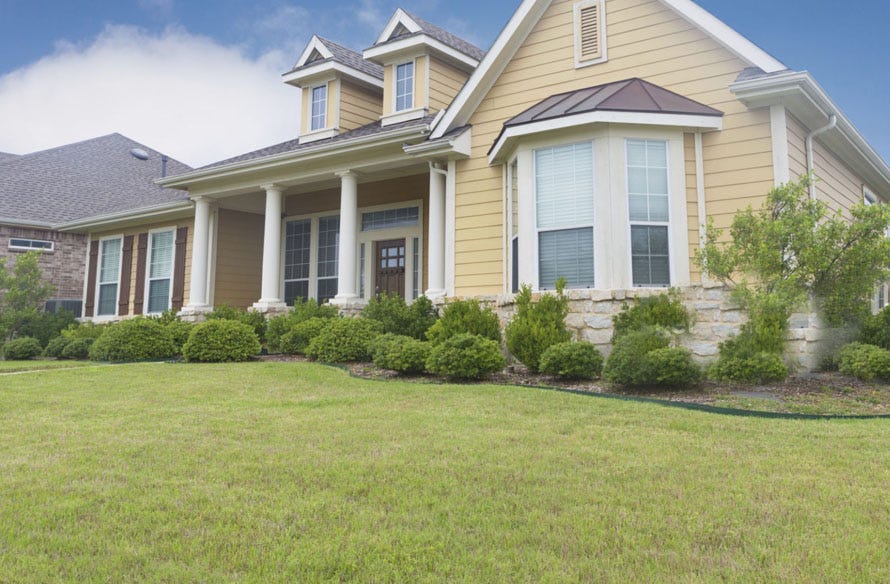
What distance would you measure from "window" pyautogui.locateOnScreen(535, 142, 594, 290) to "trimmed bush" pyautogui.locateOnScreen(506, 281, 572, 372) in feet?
1.54

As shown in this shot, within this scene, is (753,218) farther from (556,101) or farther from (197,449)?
(197,449)

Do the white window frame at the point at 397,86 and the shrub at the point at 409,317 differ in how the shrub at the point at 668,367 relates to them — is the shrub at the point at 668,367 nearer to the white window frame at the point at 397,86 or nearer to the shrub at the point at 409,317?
the shrub at the point at 409,317

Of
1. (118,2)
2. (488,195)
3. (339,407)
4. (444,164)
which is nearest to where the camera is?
(339,407)

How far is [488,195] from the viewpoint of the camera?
10.6m

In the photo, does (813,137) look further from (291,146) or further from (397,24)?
(291,146)

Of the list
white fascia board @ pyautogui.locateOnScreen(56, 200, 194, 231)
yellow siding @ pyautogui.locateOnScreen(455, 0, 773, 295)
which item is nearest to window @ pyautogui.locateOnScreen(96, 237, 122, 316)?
white fascia board @ pyautogui.locateOnScreen(56, 200, 194, 231)

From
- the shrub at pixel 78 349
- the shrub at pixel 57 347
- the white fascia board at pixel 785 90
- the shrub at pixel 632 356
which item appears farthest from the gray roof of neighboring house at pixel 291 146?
the shrub at pixel 632 356

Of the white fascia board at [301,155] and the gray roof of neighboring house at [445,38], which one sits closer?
the white fascia board at [301,155]

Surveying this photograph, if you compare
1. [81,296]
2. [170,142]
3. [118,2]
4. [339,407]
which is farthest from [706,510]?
[170,142]

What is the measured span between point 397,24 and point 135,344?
9118 mm

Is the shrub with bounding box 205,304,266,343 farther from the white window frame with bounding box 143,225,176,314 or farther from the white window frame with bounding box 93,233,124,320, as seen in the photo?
the white window frame with bounding box 93,233,124,320

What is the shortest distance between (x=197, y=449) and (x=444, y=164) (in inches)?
324

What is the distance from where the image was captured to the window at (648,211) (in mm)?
8641

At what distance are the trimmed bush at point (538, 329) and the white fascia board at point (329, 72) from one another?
365 inches
